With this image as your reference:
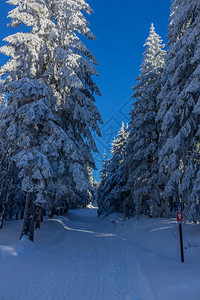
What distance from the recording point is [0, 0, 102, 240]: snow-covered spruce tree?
885 cm

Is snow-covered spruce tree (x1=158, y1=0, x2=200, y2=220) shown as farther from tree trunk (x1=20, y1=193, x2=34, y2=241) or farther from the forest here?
tree trunk (x1=20, y1=193, x2=34, y2=241)

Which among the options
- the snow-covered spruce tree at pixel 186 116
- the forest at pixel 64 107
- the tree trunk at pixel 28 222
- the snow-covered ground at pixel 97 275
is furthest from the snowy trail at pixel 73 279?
the snow-covered spruce tree at pixel 186 116

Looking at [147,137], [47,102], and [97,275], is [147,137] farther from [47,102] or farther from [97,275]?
[97,275]

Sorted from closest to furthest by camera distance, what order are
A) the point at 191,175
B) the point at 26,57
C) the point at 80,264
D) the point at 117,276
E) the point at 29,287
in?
the point at 29,287
the point at 117,276
the point at 80,264
the point at 191,175
the point at 26,57

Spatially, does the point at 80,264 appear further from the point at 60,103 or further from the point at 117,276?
the point at 60,103

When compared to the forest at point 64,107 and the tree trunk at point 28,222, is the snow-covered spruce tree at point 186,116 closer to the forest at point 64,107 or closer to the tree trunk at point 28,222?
the forest at point 64,107

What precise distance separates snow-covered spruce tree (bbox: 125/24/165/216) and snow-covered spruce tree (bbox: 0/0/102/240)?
20.8ft

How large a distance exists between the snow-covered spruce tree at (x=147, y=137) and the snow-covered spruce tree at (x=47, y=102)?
6355 mm

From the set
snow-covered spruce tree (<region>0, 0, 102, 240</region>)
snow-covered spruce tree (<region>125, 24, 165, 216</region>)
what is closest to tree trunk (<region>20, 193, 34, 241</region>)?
snow-covered spruce tree (<region>0, 0, 102, 240</region>)

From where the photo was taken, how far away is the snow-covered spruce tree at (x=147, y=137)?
1600cm

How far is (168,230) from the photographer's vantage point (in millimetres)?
11234

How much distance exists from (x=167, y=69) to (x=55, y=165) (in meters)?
8.39

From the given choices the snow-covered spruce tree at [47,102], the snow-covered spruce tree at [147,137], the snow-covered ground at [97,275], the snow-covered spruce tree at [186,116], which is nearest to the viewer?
the snow-covered ground at [97,275]

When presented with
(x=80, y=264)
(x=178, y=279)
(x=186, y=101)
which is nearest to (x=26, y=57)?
(x=186, y=101)
